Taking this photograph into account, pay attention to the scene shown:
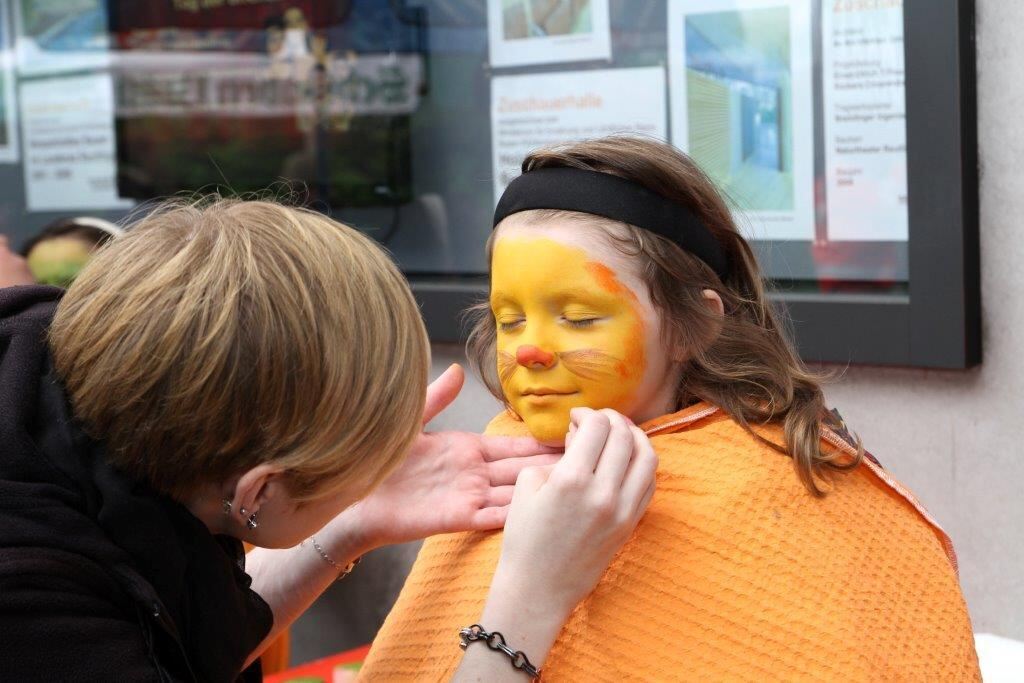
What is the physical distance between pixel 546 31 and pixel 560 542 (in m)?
2.17

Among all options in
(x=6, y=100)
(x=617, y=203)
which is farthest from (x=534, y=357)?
(x=6, y=100)

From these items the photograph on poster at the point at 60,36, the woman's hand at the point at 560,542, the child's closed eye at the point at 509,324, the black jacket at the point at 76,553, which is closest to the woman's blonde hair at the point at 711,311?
the child's closed eye at the point at 509,324

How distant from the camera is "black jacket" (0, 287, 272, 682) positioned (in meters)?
1.22

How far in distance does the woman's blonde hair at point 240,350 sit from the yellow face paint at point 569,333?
0.80 ft

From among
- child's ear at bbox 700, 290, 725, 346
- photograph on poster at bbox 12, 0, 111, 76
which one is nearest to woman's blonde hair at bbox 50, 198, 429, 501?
child's ear at bbox 700, 290, 725, 346

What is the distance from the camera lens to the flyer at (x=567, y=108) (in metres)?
3.09

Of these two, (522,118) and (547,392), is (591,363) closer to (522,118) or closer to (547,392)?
(547,392)

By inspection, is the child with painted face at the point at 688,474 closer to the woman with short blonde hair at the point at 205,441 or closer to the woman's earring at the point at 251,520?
the woman with short blonde hair at the point at 205,441

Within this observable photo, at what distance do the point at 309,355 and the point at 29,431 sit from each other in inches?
11.8

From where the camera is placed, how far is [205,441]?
1280 millimetres

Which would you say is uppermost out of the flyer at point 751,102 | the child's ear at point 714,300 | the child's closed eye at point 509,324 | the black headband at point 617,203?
the flyer at point 751,102

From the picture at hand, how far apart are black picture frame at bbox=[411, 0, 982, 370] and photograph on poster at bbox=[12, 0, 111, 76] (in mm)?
3235

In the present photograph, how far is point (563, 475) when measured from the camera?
1406 mm

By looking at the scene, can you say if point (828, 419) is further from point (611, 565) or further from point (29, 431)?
point (29, 431)
